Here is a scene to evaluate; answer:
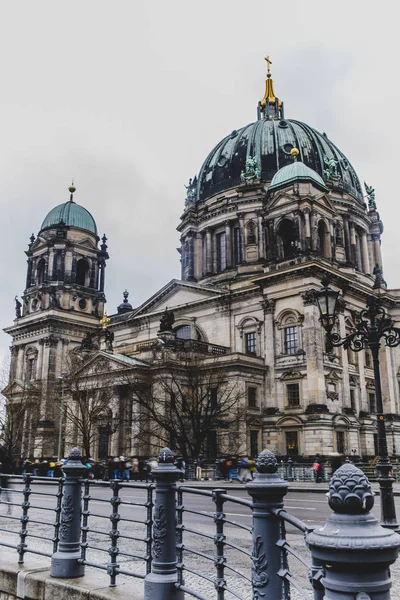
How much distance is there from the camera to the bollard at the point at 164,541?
6160mm

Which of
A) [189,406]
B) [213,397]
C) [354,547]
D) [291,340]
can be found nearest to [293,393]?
[291,340]

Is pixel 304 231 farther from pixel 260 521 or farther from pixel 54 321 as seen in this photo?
pixel 260 521

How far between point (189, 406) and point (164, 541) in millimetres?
40819

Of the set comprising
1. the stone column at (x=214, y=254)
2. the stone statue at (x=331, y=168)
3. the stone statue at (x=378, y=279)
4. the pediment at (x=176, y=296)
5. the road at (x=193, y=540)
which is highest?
the stone statue at (x=331, y=168)

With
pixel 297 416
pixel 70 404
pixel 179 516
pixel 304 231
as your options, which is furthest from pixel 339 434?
pixel 179 516

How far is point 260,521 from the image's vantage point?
4.59 m

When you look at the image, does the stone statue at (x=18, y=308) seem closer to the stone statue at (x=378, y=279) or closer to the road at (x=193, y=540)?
the stone statue at (x=378, y=279)

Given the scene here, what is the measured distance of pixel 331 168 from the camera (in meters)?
68.1

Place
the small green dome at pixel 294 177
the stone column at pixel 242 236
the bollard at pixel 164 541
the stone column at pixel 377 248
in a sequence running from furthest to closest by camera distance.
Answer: the stone column at pixel 377 248, the stone column at pixel 242 236, the small green dome at pixel 294 177, the bollard at pixel 164 541

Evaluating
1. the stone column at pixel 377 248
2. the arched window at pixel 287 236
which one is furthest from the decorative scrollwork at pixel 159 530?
the stone column at pixel 377 248

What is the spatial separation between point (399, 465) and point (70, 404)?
31.4m

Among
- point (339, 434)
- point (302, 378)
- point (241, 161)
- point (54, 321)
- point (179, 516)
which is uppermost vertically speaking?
point (241, 161)

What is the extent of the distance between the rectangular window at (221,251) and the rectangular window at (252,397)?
58.3 feet

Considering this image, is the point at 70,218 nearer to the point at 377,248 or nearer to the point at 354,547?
the point at 377,248
